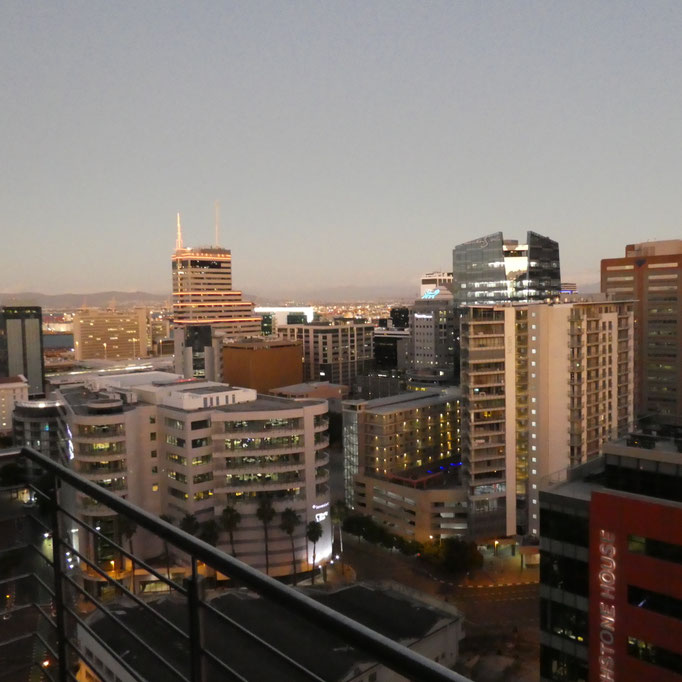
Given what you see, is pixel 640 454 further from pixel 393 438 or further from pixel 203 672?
pixel 393 438

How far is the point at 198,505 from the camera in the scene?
1103 cm

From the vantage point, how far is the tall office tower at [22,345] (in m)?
31.8

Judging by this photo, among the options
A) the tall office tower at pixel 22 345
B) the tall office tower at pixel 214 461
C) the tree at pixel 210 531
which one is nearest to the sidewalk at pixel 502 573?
the tall office tower at pixel 214 461

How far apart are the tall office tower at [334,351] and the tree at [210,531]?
20.1 meters

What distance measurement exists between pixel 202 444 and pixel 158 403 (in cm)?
137

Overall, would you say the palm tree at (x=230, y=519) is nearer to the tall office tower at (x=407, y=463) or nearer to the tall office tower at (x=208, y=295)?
the tall office tower at (x=407, y=463)

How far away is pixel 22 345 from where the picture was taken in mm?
32125

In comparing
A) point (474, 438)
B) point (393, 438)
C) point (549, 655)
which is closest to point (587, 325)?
point (474, 438)

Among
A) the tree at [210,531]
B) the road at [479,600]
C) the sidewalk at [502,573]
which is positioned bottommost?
the sidewalk at [502,573]

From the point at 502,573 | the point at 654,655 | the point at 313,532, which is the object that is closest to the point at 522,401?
the point at 502,573

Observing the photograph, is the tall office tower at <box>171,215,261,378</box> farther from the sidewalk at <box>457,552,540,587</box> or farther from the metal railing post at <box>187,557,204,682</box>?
the metal railing post at <box>187,557,204,682</box>

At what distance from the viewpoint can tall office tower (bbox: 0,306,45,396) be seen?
31797mm

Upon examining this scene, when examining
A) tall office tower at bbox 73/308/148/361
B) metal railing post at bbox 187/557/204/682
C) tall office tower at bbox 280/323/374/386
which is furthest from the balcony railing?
tall office tower at bbox 73/308/148/361

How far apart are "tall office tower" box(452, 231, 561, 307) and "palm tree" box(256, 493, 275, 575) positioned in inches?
616
